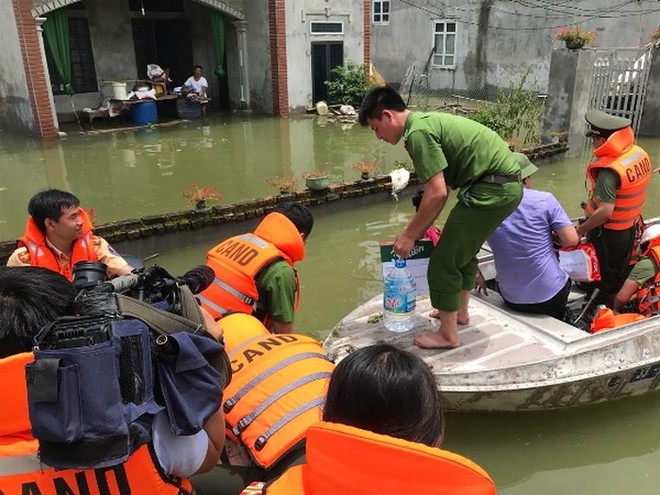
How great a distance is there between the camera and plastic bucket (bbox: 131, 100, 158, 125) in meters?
13.5

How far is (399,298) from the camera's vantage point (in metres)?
3.63

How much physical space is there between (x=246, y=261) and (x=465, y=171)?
127 centimetres

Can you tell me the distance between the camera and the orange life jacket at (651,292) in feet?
12.3

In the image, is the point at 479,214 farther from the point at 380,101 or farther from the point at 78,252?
the point at 78,252

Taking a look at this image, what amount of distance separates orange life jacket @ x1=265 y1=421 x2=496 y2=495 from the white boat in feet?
6.63

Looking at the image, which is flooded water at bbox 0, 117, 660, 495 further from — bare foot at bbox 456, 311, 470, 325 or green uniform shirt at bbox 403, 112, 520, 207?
green uniform shirt at bbox 403, 112, 520, 207

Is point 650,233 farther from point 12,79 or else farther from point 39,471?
point 12,79

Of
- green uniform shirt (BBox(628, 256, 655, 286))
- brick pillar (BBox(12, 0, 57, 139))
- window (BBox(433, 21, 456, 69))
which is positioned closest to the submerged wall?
green uniform shirt (BBox(628, 256, 655, 286))

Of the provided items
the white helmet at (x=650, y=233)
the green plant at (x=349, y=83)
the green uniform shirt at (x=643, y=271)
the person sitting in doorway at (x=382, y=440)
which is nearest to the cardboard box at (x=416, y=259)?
the green uniform shirt at (x=643, y=271)

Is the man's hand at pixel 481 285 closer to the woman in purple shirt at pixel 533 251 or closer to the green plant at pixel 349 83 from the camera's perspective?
the woman in purple shirt at pixel 533 251

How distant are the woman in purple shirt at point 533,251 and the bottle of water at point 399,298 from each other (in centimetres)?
57

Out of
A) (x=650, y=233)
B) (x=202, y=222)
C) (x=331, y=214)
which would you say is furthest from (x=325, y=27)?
(x=650, y=233)

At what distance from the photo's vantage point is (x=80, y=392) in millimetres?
1242

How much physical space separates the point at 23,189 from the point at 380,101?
7.18 metres
